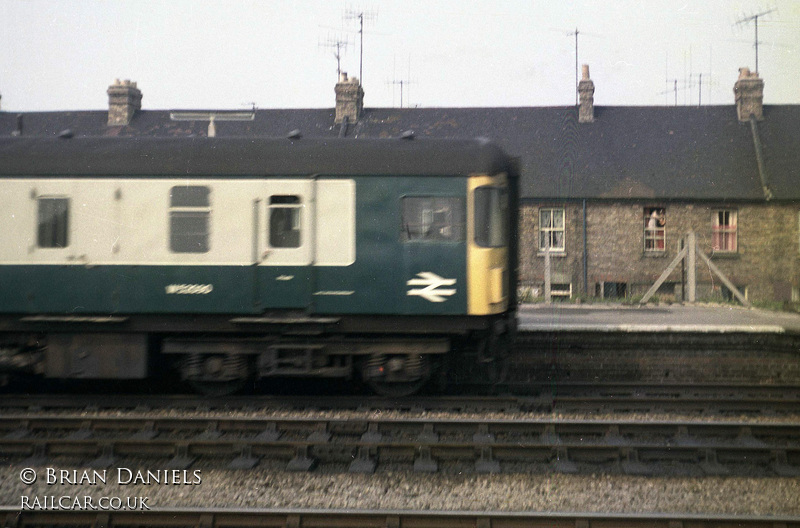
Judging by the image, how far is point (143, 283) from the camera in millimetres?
7207

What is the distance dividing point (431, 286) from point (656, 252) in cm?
1649

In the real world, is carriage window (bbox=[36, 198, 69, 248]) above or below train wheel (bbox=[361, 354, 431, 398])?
above

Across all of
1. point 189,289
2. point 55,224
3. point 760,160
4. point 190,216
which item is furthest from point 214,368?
point 760,160

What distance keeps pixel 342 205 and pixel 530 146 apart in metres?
16.8

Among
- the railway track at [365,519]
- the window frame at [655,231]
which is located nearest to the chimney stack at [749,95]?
the window frame at [655,231]

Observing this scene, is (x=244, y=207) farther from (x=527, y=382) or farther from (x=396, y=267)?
(x=527, y=382)

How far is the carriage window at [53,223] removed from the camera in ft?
23.7

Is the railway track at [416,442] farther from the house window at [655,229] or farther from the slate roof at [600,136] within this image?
the house window at [655,229]

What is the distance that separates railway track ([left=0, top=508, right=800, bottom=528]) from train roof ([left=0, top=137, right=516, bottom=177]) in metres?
3.98

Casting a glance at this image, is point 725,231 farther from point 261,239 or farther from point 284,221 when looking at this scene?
point 261,239

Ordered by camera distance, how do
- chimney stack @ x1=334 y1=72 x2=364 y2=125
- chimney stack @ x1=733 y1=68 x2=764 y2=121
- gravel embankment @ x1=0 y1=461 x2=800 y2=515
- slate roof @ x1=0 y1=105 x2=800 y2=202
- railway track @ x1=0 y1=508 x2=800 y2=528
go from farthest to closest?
chimney stack @ x1=334 y1=72 x2=364 y2=125
chimney stack @ x1=733 y1=68 x2=764 y2=121
slate roof @ x1=0 y1=105 x2=800 y2=202
gravel embankment @ x1=0 y1=461 x2=800 y2=515
railway track @ x1=0 y1=508 x2=800 y2=528

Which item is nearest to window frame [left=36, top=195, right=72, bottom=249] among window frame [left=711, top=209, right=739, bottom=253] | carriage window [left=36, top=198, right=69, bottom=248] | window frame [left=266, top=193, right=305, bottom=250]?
carriage window [left=36, top=198, right=69, bottom=248]

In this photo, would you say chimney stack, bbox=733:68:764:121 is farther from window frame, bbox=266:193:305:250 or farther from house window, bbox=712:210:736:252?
window frame, bbox=266:193:305:250

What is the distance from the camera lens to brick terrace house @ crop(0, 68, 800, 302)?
2075 centimetres
